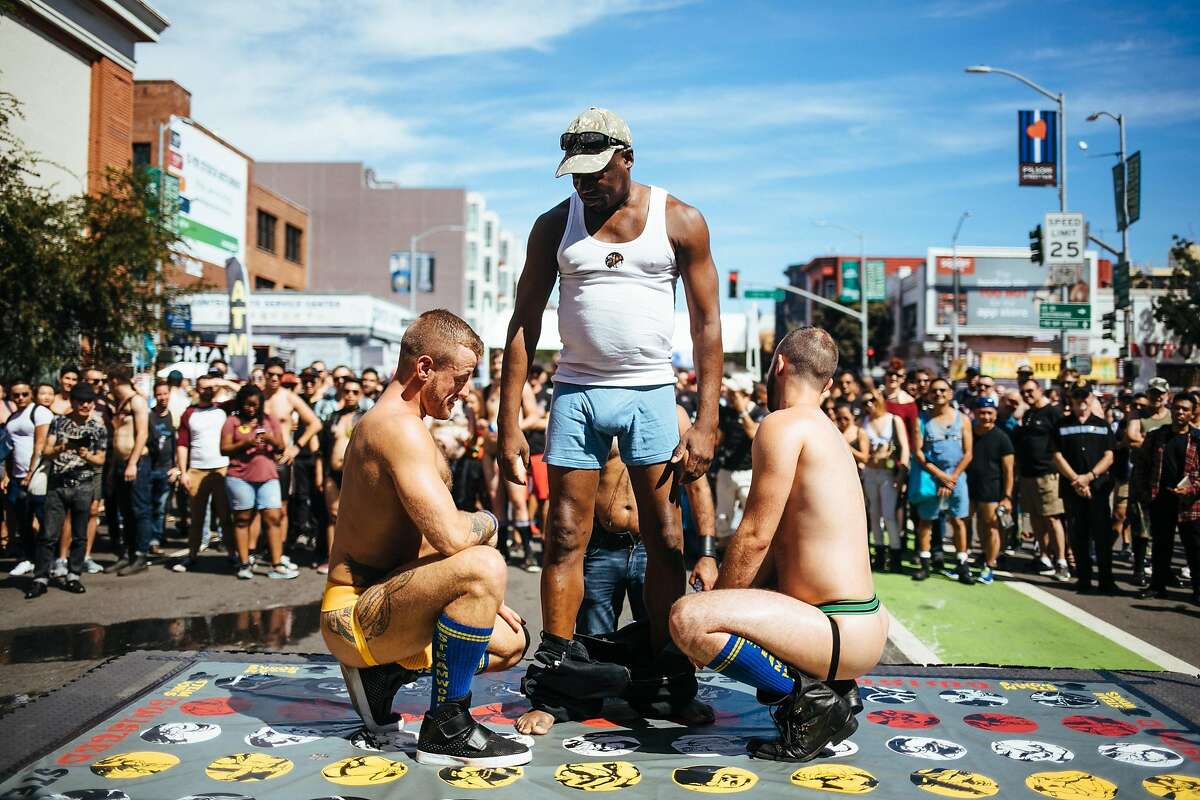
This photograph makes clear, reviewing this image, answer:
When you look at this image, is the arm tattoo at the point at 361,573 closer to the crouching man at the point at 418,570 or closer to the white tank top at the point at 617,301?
the crouching man at the point at 418,570

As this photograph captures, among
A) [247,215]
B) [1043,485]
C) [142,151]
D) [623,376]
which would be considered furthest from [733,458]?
[247,215]

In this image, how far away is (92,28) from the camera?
20.2 meters

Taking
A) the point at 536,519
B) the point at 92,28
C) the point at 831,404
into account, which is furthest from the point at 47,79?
the point at 831,404

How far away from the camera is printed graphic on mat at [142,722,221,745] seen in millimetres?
3566

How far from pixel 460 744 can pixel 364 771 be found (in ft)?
1.10

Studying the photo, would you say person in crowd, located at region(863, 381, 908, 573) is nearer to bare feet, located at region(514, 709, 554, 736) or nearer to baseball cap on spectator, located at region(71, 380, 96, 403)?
bare feet, located at region(514, 709, 554, 736)

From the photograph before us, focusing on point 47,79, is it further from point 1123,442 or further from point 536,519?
point 1123,442

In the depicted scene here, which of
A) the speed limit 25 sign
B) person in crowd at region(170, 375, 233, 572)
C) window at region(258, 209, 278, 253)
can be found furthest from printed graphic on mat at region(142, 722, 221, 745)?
window at region(258, 209, 278, 253)

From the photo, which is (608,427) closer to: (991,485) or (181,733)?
(181,733)

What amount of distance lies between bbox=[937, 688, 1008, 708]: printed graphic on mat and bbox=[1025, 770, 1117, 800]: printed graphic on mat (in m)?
0.84

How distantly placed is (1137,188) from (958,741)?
1935cm

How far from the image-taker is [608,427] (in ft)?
13.4

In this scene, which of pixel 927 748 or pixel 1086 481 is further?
pixel 1086 481

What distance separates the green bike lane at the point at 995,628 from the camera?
5984 millimetres
